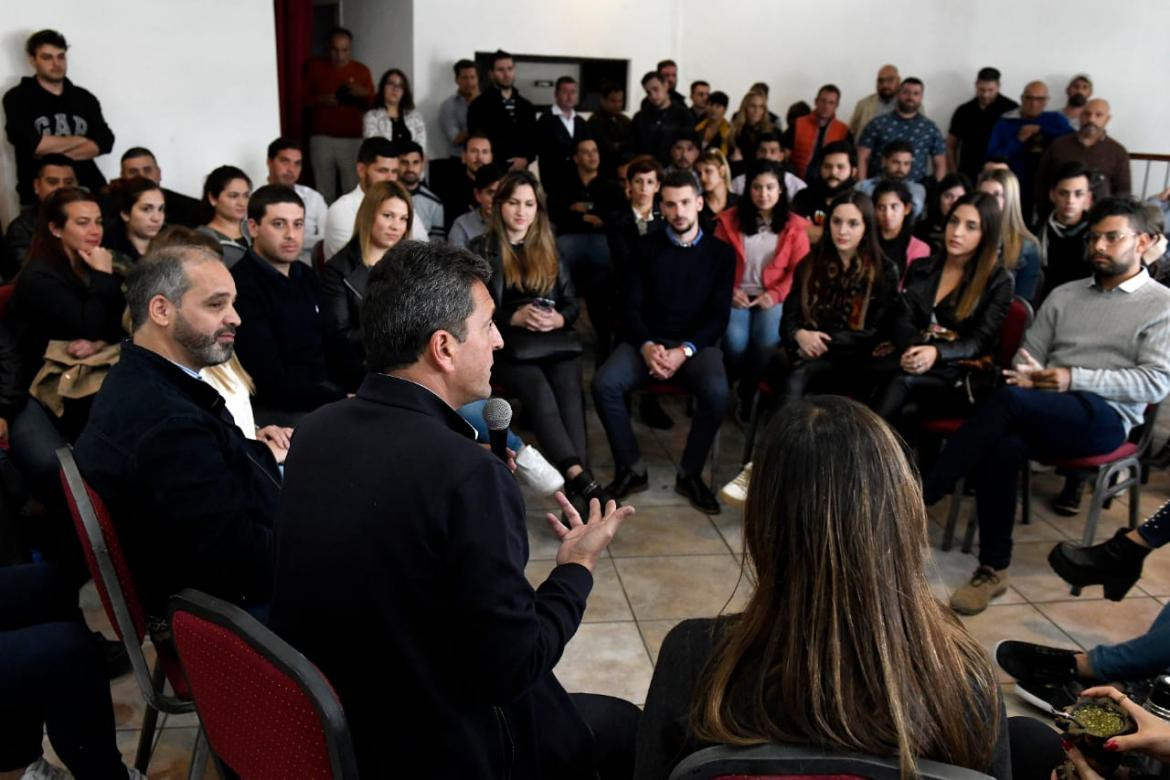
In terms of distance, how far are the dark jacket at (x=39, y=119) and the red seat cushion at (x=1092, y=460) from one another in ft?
15.4

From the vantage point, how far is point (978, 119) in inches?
331

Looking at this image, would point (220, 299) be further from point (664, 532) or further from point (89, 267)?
point (664, 532)

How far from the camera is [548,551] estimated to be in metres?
3.40

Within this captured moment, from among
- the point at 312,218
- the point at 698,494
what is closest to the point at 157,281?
the point at 698,494

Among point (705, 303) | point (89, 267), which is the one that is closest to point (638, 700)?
point (705, 303)

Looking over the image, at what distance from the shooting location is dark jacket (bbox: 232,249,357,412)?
122 inches

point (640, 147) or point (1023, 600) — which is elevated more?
point (640, 147)

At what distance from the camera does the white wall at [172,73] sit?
4965 millimetres

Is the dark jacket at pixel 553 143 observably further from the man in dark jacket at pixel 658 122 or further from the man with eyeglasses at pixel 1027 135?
the man with eyeglasses at pixel 1027 135

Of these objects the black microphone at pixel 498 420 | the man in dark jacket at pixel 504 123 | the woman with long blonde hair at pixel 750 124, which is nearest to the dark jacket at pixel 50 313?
the black microphone at pixel 498 420

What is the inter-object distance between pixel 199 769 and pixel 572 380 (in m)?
2.25

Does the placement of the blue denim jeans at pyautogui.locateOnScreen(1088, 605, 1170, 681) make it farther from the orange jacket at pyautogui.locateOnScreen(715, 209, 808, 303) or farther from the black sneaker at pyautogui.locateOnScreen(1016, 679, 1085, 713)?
the orange jacket at pyautogui.locateOnScreen(715, 209, 808, 303)

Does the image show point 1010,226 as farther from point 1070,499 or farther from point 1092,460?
point 1092,460

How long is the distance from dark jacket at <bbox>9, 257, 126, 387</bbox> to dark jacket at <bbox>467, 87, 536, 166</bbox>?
423 centimetres
